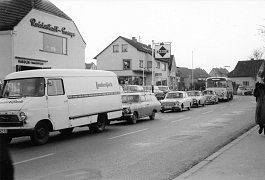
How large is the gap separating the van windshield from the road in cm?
160

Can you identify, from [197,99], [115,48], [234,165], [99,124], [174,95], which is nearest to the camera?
[234,165]

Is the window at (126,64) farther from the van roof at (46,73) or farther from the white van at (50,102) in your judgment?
the van roof at (46,73)

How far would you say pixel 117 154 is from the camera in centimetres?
935

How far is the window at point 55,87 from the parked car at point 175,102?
14.0m

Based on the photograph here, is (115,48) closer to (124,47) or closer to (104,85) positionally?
(124,47)

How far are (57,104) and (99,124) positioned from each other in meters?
2.88

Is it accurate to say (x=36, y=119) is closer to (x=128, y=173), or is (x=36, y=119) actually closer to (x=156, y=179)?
(x=128, y=173)

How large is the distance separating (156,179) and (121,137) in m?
6.03

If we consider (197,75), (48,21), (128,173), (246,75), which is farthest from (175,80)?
(128,173)

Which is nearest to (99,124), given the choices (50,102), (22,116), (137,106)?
(50,102)

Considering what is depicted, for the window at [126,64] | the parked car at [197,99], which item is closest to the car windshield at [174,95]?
the parked car at [197,99]

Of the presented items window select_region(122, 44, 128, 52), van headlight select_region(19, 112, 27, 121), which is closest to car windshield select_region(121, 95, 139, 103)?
van headlight select_region(19, 112, 27, 121)

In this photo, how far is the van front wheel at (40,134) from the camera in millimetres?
10922

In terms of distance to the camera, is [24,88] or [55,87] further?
[55,87]
